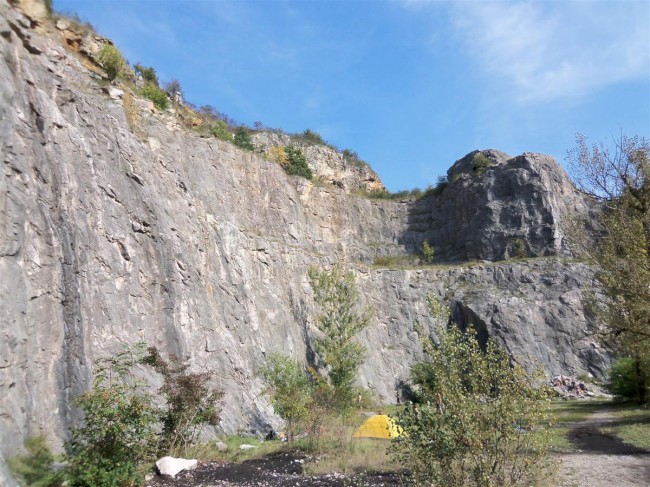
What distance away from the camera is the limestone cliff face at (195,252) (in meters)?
13.9

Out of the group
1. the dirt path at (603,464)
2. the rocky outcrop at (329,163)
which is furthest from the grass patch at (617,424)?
the rocky outcrop at (329,163)

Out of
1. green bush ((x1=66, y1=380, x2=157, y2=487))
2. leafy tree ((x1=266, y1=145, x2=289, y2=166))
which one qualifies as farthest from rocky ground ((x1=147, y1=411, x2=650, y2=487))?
leafy tree ((x1=266, y1=145, x2=289, y2=166))

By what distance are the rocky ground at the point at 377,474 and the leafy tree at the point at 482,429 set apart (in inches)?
88.6

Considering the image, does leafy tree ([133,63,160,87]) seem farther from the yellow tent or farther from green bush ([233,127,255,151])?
the yellow tent

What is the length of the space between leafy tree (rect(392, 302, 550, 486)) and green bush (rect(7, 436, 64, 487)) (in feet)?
24.6

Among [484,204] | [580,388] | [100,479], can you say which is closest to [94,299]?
[100,479]

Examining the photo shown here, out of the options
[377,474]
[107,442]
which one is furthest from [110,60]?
[377,474]

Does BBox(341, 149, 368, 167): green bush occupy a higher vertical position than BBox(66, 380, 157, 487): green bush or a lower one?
higher

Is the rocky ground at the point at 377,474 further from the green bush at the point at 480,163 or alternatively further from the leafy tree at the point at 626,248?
the green bush at the point at 480,163

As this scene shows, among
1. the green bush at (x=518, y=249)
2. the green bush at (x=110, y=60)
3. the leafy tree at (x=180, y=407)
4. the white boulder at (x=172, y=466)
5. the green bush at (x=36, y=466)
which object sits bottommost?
the white boulder at (x=172, y=466)

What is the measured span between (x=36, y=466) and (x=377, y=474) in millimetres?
7861

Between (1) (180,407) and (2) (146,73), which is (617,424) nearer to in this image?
(1) (180,407)

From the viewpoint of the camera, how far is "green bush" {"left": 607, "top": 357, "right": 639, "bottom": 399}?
23656 mm

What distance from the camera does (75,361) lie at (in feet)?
46.9
